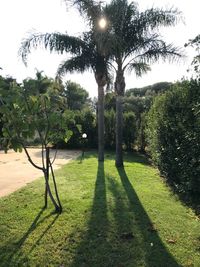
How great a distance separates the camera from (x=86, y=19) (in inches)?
455

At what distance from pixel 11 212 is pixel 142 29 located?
338 inches

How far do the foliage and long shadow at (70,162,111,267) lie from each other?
6.65 feet

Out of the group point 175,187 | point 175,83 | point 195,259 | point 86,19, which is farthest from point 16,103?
point 86,19

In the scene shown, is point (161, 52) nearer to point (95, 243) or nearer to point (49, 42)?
point (49, 42)

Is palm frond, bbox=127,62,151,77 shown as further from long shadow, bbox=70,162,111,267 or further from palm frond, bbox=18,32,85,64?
long shadow, bbox=70,162,111,267

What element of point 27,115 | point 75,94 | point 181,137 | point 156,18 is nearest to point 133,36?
point 156,18

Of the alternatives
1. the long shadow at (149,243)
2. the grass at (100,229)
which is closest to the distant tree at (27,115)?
the grass at (100,229)

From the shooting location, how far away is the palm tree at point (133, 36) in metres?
11.0

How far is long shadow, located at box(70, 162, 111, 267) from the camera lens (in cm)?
364

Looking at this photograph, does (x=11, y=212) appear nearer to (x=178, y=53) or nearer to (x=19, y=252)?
(x=19, y=252)

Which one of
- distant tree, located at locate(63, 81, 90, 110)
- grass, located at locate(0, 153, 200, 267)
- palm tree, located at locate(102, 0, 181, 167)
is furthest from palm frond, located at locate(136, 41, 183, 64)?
distant tree, located at locate(63, 81, 90, 110)

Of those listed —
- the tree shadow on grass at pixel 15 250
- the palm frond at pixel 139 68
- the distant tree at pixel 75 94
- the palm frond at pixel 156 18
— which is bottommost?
the tree shadow on grass at pixel 15 250

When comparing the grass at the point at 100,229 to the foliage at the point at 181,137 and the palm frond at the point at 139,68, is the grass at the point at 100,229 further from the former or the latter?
the palm frond at the point at 139,68

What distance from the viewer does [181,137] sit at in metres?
7.47
